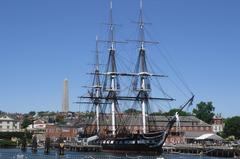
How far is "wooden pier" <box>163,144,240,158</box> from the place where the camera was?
11938cm

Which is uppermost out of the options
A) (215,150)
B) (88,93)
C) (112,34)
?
(112,34)

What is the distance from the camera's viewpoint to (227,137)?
194m

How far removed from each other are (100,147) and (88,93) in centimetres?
2444

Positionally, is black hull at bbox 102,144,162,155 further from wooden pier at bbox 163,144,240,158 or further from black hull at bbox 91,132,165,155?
wooden pier at bbox 163,144,240,158

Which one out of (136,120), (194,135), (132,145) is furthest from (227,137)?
(132,145)

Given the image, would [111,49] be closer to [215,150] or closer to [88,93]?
[88,93]

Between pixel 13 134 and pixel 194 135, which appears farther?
pixel 13 134

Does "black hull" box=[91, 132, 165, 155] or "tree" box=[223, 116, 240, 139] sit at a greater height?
"tree" box=[223, 116, 240, 139]

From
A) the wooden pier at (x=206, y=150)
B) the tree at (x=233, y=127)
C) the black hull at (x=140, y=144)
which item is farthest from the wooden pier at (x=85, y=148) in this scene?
the tree at (x=233, y=127)

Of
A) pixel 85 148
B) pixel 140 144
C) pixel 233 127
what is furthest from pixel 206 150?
pixel 233 127

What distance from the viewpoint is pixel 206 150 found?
128125 millimetres

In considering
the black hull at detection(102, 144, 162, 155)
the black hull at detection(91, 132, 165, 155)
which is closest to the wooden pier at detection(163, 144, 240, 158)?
the black hull at detection(102, 144, 162, 155)

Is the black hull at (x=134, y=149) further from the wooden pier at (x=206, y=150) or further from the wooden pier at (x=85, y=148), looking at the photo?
the wooden pier at (x=206, y=150)

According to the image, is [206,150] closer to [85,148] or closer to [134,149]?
[134,149]
